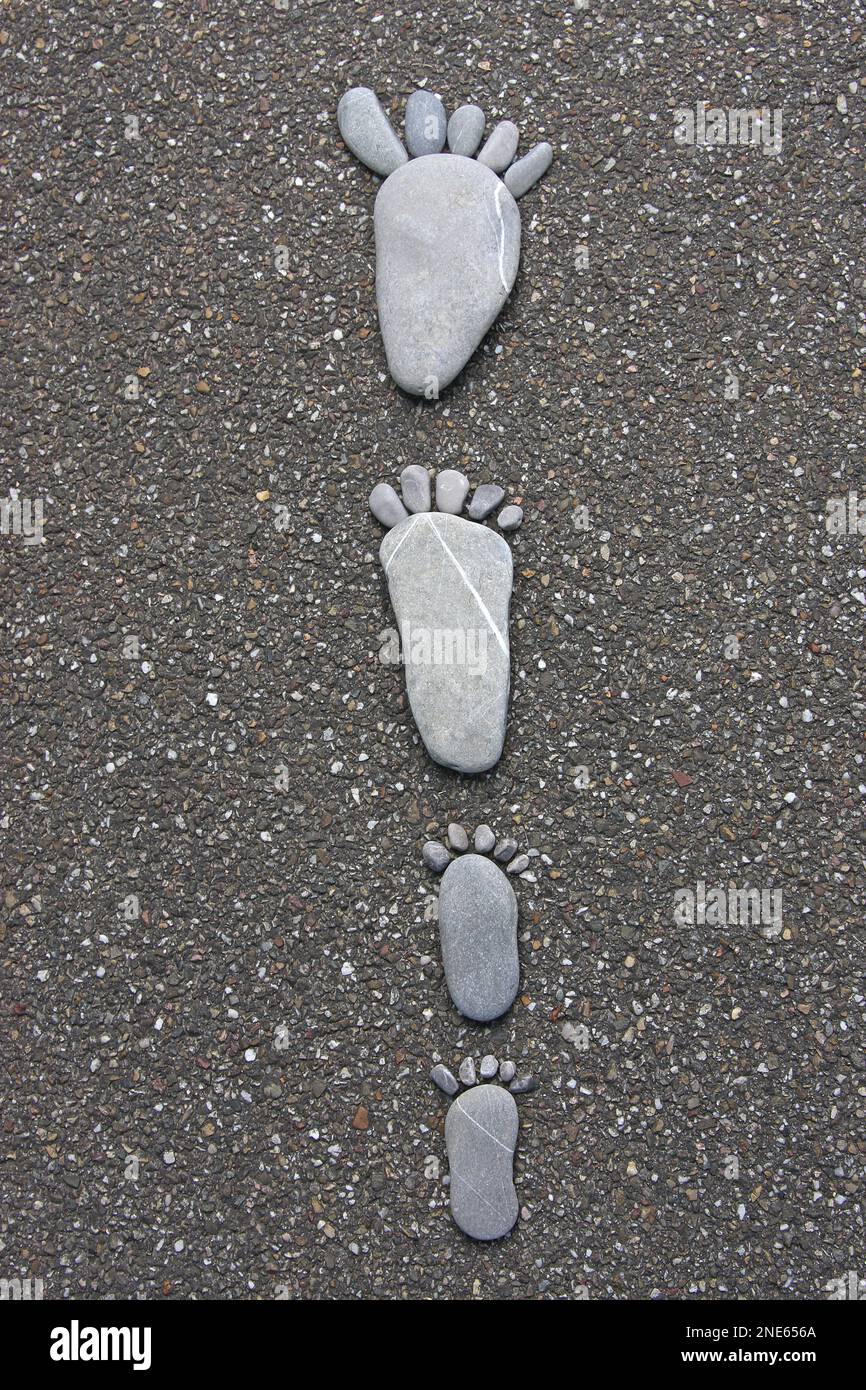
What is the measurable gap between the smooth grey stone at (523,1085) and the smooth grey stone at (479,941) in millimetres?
110

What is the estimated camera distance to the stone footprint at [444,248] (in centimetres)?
180

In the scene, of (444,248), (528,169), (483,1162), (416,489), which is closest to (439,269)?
(444,248)

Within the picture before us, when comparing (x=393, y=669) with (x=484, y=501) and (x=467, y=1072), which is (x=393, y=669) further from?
(x=467, y=1072)

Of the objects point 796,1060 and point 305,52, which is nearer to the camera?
point 796,1060

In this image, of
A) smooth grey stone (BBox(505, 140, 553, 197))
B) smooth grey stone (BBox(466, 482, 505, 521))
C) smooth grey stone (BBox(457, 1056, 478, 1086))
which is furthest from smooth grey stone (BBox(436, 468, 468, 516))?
smooth grey stone (BBox(457, 1056, 478, 1086))

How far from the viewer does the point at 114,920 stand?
1.78 metres

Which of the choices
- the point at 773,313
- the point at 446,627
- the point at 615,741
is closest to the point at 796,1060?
the point at 615,741

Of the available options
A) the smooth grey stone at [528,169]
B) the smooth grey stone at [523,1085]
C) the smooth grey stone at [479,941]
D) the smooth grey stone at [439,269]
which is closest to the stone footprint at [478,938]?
the smooth grey stone at [479,941]

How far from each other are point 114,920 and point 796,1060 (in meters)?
1.17

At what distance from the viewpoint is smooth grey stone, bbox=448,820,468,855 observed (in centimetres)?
174

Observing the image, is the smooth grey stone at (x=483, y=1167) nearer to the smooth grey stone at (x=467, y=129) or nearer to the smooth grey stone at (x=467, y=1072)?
the smooth grey stone at (x=467, y=1072)

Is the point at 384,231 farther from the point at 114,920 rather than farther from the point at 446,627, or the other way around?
the point at 114,920

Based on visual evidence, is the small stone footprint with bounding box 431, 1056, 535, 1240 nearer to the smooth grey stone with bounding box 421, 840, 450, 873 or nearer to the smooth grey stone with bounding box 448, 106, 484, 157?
the smooth grey stone with bounding box 421, 840, 450, 873

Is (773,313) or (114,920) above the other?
(773,313)
